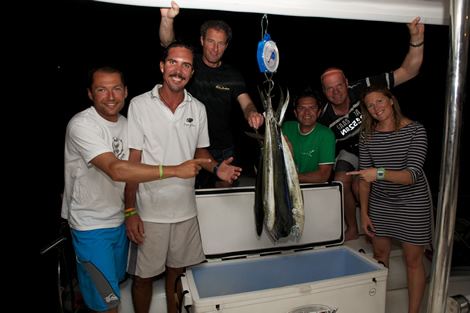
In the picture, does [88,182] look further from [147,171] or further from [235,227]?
[235,227]

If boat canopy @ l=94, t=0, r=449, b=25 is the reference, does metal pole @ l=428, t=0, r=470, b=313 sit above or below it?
below

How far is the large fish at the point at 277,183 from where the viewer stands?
1.44 metres

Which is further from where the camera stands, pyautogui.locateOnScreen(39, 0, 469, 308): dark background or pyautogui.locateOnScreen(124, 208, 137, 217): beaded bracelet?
pyautogui.locateOnScreen(39, 0, 469, 308): dark background

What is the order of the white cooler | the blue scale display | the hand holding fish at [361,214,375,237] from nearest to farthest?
the blue scale display, the white cooler, the hand holding fish at [361,214,375,237]

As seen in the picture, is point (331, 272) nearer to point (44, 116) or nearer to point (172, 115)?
point (172, 115)

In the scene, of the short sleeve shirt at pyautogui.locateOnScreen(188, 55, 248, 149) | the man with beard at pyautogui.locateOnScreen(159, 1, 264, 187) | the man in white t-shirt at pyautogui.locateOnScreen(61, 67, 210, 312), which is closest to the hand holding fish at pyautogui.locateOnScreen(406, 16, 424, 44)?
the man with beard at pyautogui.locateOnScreen(159, 1, 264, 187)

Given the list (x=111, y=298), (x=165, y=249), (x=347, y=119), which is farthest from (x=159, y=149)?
(x=347, y=119)

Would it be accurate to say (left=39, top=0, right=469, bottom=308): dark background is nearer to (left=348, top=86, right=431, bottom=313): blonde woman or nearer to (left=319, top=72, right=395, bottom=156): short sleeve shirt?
(left=319, top=72, right=395, bottom=156): short sleeve shirt

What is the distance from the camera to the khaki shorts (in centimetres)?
174

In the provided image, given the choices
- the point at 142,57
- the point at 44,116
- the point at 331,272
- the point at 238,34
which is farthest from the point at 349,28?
the point at 44,116

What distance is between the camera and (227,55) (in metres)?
4.37

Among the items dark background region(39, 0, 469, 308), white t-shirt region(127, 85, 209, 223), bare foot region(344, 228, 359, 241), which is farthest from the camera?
dark background region(39, 0, 469, 308)

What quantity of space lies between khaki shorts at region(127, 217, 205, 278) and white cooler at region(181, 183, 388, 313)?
0.08 metres

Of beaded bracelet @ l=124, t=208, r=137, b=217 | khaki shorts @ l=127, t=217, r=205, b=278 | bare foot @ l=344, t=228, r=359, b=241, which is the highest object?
beaded bracelet @ l=124, t=208, r=137, b=217
